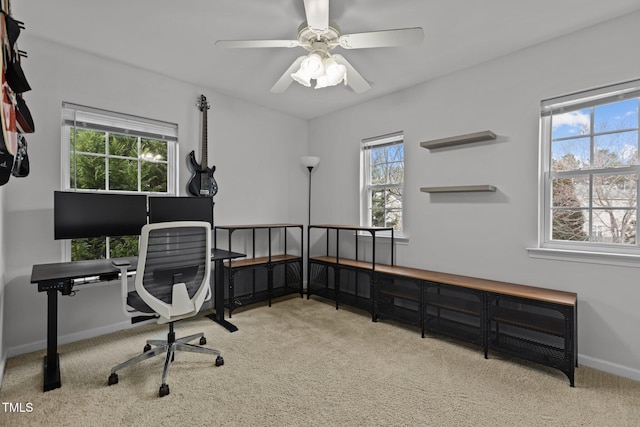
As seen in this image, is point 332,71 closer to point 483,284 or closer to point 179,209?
point 179,209

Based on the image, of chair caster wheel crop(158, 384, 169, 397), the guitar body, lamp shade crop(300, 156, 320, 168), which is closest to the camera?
chair caster wheel crop(158, 384, 169, 397)

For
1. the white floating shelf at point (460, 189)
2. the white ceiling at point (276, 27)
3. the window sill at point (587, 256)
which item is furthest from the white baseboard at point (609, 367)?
the white ceiling at point (276, 27)

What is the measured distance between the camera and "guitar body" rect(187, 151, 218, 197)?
3.53 metres

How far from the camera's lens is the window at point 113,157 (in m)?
2.87

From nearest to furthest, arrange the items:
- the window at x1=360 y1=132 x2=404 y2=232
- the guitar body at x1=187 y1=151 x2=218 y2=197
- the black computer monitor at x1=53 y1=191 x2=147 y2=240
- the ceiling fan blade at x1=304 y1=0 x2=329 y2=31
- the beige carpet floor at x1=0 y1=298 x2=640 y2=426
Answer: the ceiling fan blade at x1=304 y1=0 x2=329 y2=31 < the beige carpet floor at x1=0 y1=298 x2=640 y2=426 < the black computer monitor at x1=53 y1=191 x2=147 y2=240 < the guitar body at x1=187 y1=151 x2=218 y2=197 < the window at x1=360 y1=132 x2=404 y2=232

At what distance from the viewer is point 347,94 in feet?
12.6

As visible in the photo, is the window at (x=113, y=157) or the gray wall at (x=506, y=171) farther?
the window at (x=113, y=157)

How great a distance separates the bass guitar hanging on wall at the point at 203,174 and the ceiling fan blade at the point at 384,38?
2.11 m

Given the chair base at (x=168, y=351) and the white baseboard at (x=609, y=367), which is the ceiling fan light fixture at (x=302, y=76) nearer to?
the chair base at (x=168, y=351)

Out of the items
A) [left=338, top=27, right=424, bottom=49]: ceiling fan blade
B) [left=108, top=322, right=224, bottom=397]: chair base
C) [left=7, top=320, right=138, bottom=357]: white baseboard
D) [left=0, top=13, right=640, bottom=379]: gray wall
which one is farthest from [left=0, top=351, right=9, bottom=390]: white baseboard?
[left=338, top=27, right=424, bottom=49]: ceiling fan blade

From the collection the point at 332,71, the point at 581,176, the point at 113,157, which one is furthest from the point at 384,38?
the point at 113,157

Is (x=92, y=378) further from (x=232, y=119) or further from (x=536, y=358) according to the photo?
(x=536, y=358)

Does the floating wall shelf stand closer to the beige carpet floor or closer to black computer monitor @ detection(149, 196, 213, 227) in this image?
the beige carpet floor

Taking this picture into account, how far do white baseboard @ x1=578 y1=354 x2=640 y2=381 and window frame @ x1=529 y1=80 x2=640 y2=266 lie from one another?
2.50ft
